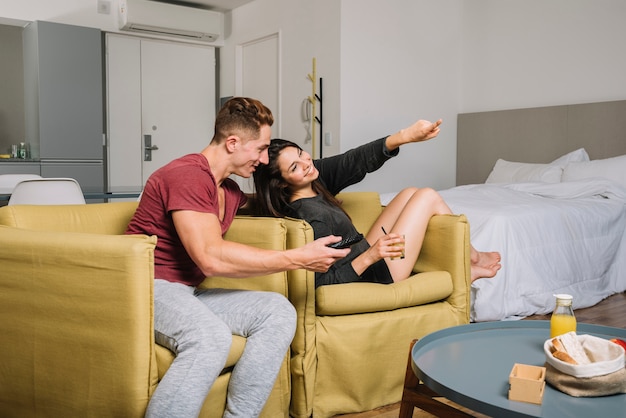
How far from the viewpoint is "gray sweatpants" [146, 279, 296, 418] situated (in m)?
1.59

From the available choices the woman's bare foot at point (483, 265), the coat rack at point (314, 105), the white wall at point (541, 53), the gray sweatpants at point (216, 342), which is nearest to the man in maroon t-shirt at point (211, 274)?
the gray sweatpants at point (216, 342)

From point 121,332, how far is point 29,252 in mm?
348

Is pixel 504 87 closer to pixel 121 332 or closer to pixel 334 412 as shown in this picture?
pixel 334 412

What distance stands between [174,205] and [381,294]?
2.74 feet

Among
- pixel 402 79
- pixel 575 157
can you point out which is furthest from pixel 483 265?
pixel 402 79

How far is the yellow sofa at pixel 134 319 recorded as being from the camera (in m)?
1.61

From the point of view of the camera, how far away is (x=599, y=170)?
4.32 meters

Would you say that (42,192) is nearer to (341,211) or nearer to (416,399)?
(341,211)

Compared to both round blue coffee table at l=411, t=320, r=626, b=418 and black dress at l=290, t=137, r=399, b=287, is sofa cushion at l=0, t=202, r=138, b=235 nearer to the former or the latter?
black dress at l=290, t=137, r=399, b=287

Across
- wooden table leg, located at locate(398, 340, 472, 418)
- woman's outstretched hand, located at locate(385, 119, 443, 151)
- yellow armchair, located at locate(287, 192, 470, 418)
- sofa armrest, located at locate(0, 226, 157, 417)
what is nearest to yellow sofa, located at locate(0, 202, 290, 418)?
sofa armrest, located at locate(0, 226, 157, 417)

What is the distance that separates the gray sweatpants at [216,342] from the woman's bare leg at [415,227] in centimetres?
76

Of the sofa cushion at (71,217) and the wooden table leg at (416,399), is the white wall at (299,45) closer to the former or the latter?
the sofa cushion at (71,217)

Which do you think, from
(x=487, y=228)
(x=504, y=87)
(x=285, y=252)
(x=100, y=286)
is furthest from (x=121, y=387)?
(x=504, y=87)

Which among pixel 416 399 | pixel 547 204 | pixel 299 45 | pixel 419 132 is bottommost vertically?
pixel 416 399
